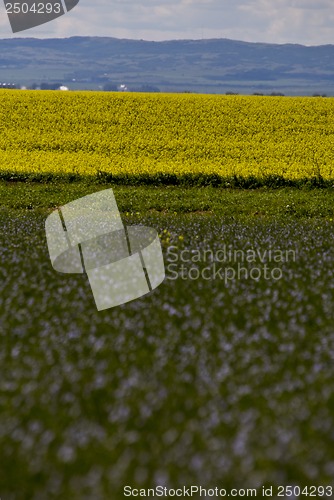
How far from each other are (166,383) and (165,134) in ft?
82.5

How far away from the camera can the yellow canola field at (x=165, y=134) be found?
24234 millimetres

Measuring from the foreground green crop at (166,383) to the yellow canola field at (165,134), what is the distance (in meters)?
14.3

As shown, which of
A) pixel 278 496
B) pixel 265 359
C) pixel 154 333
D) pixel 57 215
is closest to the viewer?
pixel 278 496

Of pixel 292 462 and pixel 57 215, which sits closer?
pixel 292 462

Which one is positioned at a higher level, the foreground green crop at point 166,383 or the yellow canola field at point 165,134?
the foreground green crop at point 166,383

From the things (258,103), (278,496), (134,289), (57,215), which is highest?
(278,496)

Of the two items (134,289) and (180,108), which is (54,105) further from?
(134,289)

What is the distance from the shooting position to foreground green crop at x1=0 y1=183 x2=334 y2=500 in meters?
4.60

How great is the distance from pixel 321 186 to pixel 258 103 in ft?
48.4

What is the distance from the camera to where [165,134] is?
30.2m

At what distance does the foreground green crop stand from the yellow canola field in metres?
14.3

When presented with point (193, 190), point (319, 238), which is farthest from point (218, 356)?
point (193, 190)

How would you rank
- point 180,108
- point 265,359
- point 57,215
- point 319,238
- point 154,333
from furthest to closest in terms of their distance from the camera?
point 180,108 < point 57,215 < point 319,238 < point 154,333 < point 265,359

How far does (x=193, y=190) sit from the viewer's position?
21.1 meters
